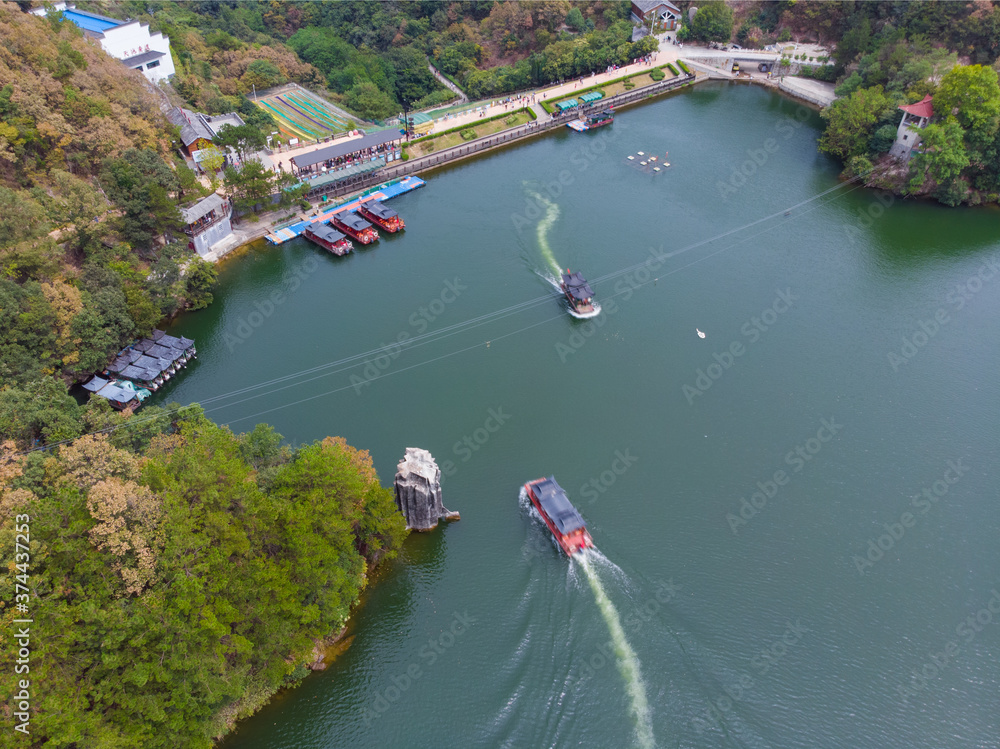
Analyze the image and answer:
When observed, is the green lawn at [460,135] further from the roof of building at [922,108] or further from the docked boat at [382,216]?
the roof of building at [922,108]

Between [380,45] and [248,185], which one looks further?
[380,45]

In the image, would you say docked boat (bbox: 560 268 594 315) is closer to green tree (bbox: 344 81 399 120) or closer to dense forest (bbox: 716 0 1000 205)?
dense forest (bbox: 716 0 1000 205)

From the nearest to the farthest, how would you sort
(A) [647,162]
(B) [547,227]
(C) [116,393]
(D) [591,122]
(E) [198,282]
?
(C) [116,393] → (E) [198,282] → (B) [547,227] → (A) [647,162] → (D) [591,122]

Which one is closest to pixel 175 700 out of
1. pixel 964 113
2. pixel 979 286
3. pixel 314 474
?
pixel 314 474

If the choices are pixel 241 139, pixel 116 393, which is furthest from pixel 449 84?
pixel 116 393

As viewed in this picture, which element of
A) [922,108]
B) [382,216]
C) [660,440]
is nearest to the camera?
[660,440]

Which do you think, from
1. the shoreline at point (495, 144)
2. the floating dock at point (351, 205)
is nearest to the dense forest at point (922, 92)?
the shoreline at point (495, 144)

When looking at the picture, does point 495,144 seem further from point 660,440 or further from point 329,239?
point 660,440
